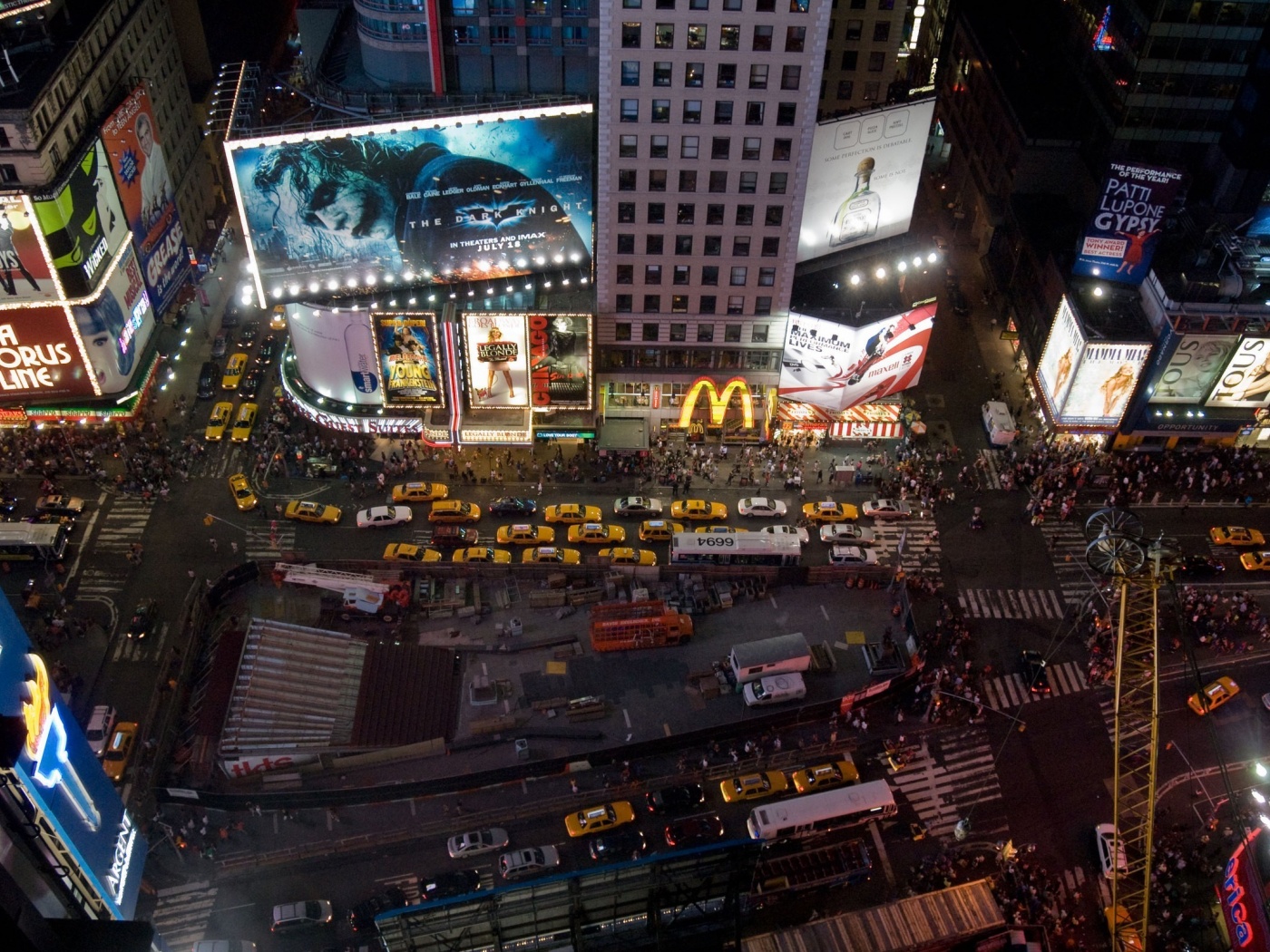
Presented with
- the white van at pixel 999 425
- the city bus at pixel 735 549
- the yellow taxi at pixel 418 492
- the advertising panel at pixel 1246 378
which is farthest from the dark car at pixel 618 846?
the advertising panel at pixel 1246 378

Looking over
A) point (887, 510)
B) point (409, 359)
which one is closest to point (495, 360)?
point (409, 359)

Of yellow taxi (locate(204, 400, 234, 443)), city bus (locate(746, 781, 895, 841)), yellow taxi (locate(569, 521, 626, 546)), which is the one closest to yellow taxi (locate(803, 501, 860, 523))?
yellow taxi (locate(569, 521, 626, 546))

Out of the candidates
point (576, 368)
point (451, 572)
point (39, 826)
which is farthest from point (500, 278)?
point (39, 826)

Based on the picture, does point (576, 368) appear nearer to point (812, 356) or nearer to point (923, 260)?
point (812, 356)

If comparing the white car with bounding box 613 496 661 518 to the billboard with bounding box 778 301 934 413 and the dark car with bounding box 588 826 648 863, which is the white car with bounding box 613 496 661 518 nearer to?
the billboard with bounding box 778 301 934 413

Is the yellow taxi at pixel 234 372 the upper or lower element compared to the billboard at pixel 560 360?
lower

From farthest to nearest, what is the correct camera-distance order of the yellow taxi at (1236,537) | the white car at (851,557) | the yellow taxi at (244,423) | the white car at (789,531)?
the yellow taxi at (244,423)
the yellow taxi at (1236,537)
the white car at (789,531)
the white car at (851,557)

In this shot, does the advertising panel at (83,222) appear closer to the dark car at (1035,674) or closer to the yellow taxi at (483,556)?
the yellow taxi at (483,556)

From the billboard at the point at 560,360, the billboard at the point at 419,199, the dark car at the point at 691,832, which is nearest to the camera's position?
the dark car at the point at 691,832
